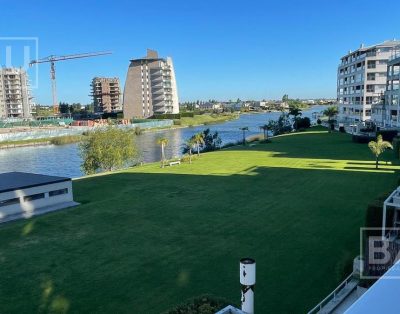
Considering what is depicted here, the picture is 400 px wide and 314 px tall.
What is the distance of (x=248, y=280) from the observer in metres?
5.45

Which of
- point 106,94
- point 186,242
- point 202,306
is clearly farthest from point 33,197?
point 106,94

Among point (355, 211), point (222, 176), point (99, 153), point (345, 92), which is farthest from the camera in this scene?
Answer: point (345, 92)

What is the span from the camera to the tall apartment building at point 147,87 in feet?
456

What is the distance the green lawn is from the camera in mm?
11633

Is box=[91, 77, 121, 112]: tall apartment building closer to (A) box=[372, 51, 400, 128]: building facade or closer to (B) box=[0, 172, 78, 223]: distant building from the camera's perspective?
(A) box=[372, 51, 400, 128]: building facade

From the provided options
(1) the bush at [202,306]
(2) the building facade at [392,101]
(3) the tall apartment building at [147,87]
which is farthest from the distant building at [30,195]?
(3) the tall apartment building at [147,87]

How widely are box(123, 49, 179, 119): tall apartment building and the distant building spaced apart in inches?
4670

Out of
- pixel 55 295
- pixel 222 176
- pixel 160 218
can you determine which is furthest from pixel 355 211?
pixel 55 295

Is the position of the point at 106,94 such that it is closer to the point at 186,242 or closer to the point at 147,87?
the point at 147,87

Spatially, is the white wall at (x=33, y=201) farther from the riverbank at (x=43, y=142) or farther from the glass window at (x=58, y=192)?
the riverbank at (x=43, y=142)

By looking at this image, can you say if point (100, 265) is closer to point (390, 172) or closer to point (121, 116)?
point (390, 172)

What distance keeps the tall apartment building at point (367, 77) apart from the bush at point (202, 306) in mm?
64689

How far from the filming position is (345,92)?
81.3 m

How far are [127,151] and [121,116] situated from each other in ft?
352
